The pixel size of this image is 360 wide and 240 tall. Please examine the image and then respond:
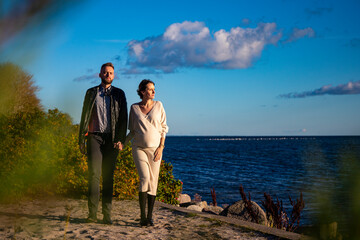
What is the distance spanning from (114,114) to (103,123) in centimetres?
24

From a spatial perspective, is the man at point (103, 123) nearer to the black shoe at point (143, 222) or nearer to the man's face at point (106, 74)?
the man's face at point (106, 74)

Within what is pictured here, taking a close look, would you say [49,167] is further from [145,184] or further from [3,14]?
[145,184]

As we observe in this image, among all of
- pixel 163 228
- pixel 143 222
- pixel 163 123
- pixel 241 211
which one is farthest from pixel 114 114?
pixel 241 211

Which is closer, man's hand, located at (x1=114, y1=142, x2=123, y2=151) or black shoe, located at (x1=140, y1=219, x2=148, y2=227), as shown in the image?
man's hand, located at (x1=114, y1=142, x2=123, y2=151)

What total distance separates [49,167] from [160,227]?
4.90 m

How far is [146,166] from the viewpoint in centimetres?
568

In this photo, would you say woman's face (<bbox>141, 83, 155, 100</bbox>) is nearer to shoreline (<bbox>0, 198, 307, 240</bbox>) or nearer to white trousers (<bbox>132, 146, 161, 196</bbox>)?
white trousers (<bbox>132, 146, 161, 196</bbox>)

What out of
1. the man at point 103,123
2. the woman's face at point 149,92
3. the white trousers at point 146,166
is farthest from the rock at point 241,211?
the woman's face at point 149,92

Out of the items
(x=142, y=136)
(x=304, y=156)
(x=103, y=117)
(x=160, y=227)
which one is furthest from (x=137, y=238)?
(x=304, y=156)

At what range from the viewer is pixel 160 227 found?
6.04 m

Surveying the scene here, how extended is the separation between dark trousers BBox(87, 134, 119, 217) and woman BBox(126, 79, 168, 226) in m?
0.43

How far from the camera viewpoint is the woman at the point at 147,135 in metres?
5.66

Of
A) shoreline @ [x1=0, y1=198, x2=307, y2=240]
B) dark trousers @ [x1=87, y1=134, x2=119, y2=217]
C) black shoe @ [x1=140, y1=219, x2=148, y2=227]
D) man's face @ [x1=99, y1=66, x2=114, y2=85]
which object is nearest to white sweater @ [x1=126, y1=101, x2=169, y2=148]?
dark trousers @ [x1=87, y1=134, x2=119, y2=217]

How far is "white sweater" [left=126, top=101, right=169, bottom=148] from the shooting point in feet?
18.5
